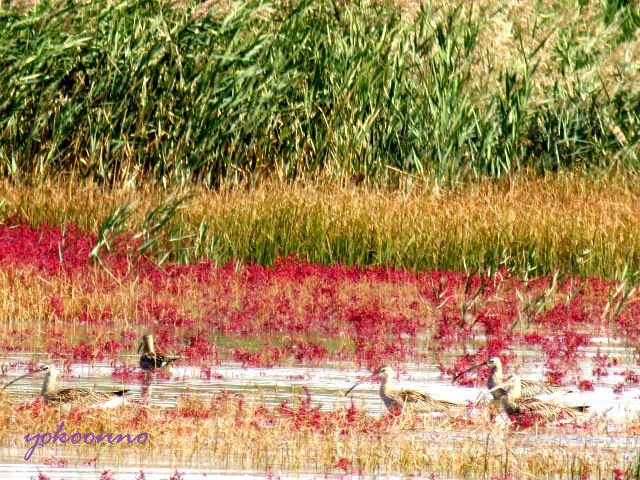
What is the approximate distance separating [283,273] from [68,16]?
20.2ft

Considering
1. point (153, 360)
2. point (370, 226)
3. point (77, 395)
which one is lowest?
point (77, 395)

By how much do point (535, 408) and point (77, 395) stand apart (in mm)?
2848

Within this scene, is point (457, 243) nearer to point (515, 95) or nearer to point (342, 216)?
point (342, 216)

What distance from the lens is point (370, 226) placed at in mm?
16172

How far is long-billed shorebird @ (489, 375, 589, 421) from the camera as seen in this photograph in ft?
29.2

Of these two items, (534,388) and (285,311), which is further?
(285,311)

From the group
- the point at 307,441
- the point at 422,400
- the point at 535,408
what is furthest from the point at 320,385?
the point at 307,441

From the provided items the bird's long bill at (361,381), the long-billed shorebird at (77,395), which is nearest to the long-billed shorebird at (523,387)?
the bird's long bill at (361,381)

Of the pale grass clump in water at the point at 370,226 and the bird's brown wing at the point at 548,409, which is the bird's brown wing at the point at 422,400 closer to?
the bird's brown wing at the point at 548,409

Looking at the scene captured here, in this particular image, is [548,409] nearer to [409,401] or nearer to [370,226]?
[409,401]

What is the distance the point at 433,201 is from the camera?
56.3 feet

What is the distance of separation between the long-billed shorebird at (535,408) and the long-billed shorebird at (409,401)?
308mm

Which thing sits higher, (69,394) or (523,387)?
(523,387)

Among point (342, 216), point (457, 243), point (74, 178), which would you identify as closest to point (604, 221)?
point (457, 243)
